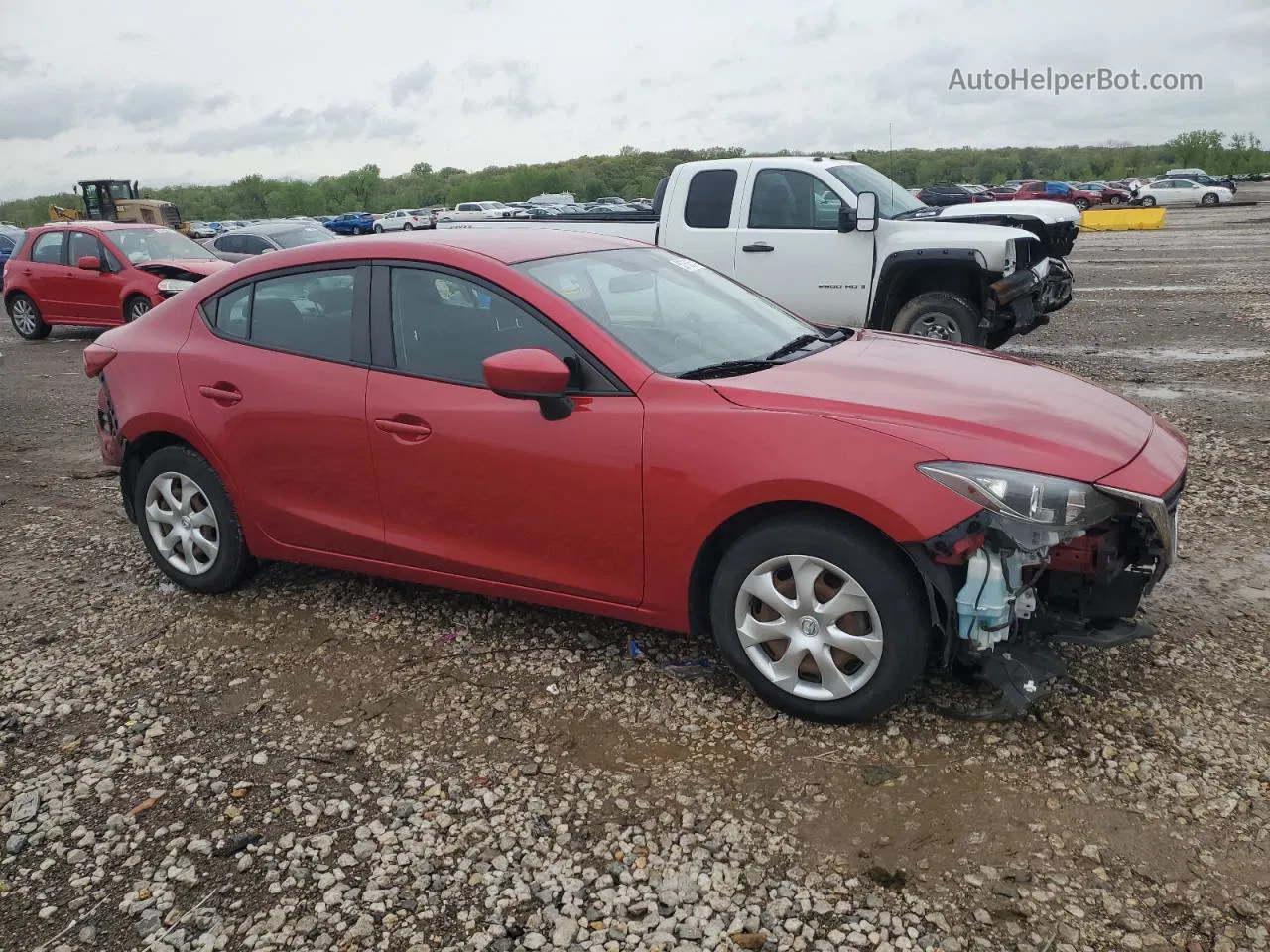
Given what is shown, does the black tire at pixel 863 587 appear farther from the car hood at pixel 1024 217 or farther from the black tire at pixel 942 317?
the car hood at pixel 1024 217

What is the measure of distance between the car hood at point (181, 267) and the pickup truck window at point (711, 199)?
21.2 feet

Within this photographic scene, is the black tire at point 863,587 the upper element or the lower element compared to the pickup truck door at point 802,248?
lower

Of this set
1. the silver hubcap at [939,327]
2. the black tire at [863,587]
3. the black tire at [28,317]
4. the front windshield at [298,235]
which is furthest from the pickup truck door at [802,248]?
the black tire at [28,317]

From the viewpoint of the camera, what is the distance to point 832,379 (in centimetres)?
357

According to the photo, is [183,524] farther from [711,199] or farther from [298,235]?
[298,235]

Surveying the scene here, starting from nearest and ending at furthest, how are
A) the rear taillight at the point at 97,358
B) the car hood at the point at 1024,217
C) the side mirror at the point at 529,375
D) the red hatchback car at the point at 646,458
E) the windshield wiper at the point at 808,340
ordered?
1. the red hatchback car at the point at 646,458
2. the side mirror at the point at 529,375
3. the windshield wiper at the point at 808,340
4. the rear taillight at the point at 97,358
5. the car hood at the point at 1024,217

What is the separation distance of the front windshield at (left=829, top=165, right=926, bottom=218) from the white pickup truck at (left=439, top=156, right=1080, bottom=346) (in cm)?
2

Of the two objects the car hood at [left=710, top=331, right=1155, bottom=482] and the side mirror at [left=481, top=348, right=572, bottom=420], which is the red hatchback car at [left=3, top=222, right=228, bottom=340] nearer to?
the side mirror at [left=481, top=348, right=572, bottom=420]

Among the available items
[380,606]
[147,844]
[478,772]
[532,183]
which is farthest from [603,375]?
[532,183]

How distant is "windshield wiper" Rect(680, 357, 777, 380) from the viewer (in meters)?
3.64

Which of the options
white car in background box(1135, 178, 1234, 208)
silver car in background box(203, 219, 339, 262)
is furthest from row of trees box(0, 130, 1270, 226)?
silver car in background box(203, 219, 339, 262)

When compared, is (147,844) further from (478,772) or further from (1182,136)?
(1182,136)

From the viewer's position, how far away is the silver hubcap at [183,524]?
15.2ft

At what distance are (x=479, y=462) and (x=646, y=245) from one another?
59.4 inches
